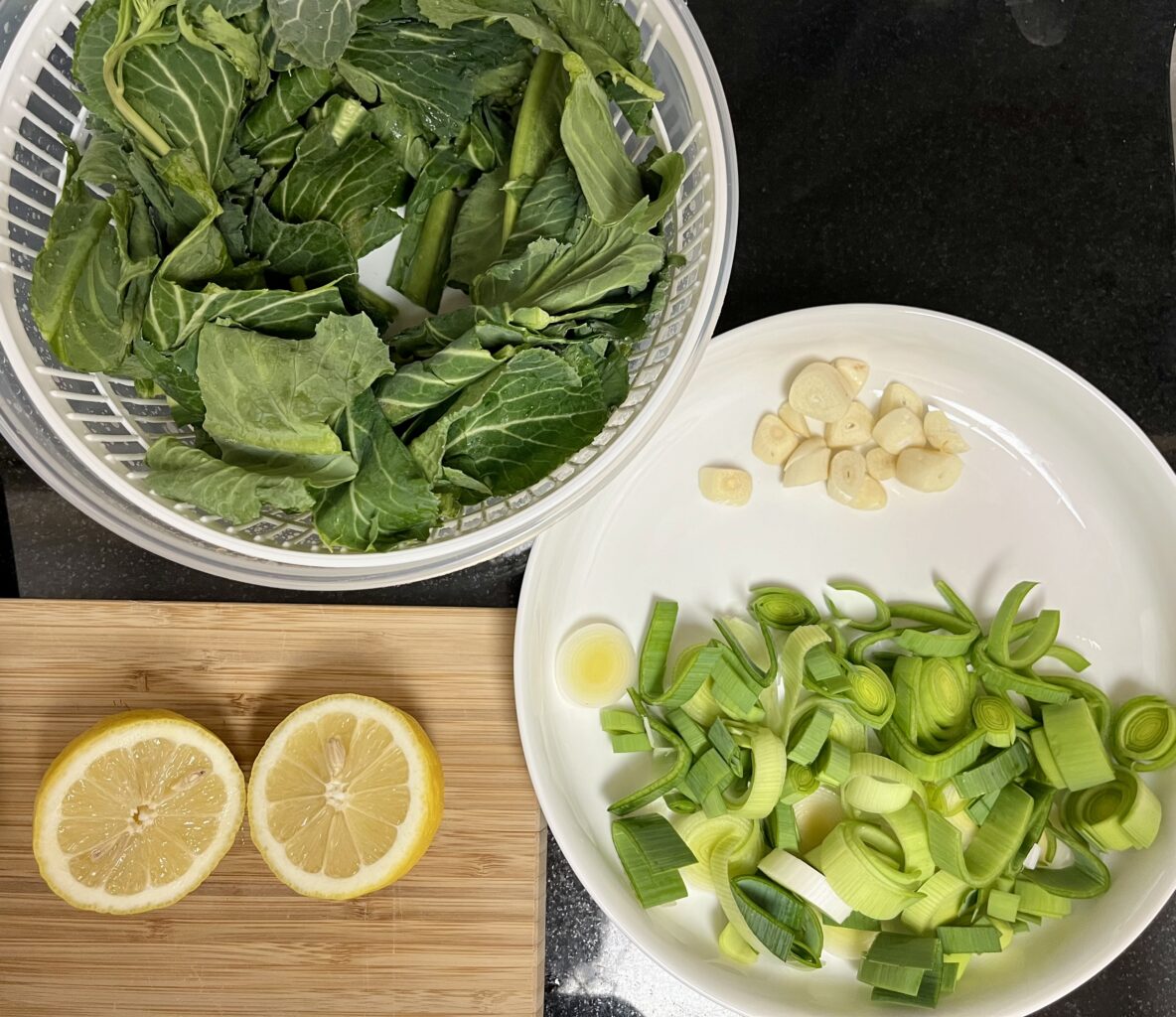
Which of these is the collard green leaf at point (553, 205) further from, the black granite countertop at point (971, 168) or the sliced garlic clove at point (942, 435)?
the sliced garlic clove at point (942, 435)

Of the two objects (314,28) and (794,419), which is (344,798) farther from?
(314,28)

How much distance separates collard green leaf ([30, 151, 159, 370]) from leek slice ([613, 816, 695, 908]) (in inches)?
28.0

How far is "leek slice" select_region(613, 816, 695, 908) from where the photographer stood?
39.6 inches

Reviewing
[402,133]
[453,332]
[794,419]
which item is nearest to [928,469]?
[794,419]

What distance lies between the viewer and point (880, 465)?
108 centimetres

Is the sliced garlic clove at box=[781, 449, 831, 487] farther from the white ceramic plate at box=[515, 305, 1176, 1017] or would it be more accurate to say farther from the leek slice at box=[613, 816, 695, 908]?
the leek slice at box=[613, 816, 695, 908]

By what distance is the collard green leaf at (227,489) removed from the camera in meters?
0.80

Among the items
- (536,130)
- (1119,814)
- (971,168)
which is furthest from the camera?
(971,168)

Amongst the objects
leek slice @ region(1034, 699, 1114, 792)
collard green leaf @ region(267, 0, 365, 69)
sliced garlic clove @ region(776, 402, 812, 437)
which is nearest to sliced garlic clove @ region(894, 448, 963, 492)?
sliced garlic clove @ region(776, 402, 812, 437)

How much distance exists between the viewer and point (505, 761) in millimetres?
1068

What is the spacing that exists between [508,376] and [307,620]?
1.39ft

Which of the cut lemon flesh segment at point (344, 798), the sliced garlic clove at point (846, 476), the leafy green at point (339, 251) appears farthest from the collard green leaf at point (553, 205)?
the cut lemon flesh segment at point (344, 798)

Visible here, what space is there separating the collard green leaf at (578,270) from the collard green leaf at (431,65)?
175 mm

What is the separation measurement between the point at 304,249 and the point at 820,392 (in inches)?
22.5
